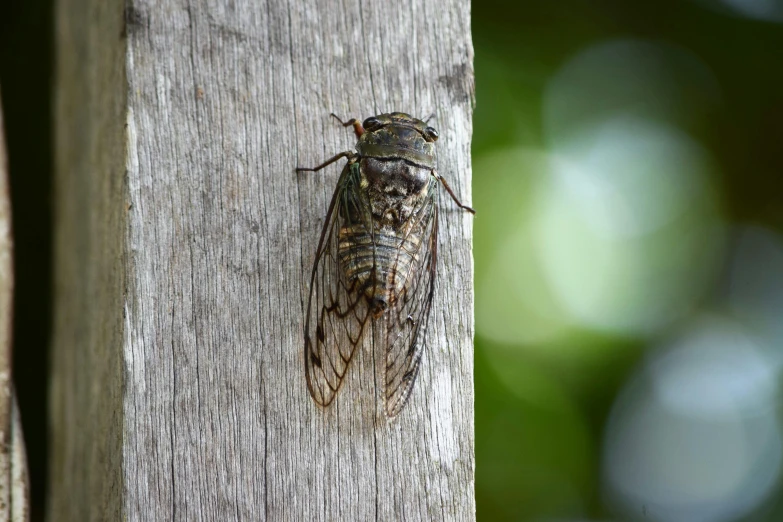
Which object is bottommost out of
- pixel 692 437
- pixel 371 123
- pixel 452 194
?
pixel 692 437

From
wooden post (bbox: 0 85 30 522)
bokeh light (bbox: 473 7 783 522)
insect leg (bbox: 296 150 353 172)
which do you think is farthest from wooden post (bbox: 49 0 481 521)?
bokeh light (bbox: 473 7 783 522)

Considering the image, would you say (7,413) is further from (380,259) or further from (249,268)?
(380,259)

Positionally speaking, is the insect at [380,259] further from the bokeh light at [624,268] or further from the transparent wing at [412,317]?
the bokeh light at [624,268]

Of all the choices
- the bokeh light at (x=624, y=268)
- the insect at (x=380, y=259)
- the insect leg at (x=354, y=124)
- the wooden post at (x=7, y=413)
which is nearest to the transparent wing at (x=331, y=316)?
the insect at (x=380, y=259)

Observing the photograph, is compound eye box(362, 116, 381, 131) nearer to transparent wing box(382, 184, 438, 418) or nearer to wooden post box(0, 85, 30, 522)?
transparent wing box(382, 184, 438, 418)

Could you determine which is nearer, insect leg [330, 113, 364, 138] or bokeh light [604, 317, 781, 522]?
insect leg [330, 113, 364, 138]

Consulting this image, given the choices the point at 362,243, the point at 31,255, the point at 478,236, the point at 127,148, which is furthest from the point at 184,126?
the point at 478,236

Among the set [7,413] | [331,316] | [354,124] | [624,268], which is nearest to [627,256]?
[624,268]

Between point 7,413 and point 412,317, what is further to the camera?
point 412,317

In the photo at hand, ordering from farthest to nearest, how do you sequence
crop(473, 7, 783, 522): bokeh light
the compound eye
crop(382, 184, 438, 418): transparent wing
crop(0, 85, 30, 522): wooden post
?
crop(473, 7, 783, 522): bokeh light < the compound eye < crop(382, 184, 438, 418): transparent wing < crop(0, 85, 30, 522): wooden post
